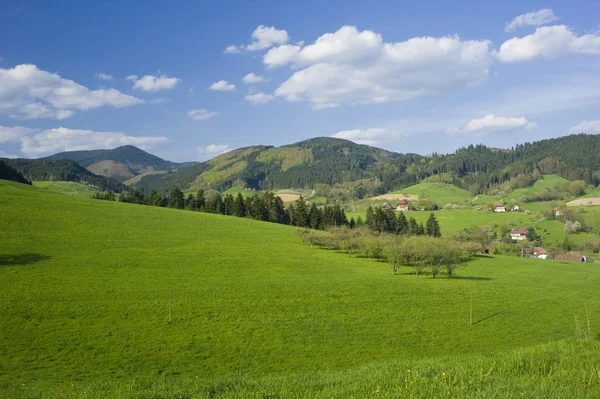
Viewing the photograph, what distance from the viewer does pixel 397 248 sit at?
247ft

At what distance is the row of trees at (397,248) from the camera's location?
72.5 metres

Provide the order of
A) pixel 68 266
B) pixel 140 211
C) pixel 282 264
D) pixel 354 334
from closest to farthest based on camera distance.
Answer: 1. pixel 354 334
2. pixel 68 266
3. pixel 282 264
4. pixel 140 211

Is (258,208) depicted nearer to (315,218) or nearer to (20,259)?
(315,218)

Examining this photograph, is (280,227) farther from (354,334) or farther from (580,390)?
(580,390)

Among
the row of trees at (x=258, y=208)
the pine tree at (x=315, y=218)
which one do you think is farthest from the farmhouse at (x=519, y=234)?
the pine tree at (x=315, y=218)

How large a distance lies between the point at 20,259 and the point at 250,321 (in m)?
33.7

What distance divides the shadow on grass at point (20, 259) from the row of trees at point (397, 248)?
50.0 metres

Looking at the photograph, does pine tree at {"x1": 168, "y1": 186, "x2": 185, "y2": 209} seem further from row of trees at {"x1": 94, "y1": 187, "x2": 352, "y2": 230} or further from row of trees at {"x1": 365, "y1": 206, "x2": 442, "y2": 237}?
row of trees at {"x1": 365, "y1": 206, "x2": 442, "y2": 237}

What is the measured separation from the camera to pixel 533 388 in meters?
8.86

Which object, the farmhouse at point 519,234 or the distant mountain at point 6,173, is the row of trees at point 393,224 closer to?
the farmhouse at point 519,234

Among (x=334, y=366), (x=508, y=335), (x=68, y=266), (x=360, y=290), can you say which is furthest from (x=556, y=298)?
(x=68, y=266)

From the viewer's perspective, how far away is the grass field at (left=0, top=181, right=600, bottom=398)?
10891 mm

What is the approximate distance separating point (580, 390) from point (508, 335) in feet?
120

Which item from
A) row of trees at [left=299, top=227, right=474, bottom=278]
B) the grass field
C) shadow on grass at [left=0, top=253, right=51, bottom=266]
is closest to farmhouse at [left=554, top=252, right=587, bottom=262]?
row of trees at [left=299, top=227, right=474, bottom=278]
